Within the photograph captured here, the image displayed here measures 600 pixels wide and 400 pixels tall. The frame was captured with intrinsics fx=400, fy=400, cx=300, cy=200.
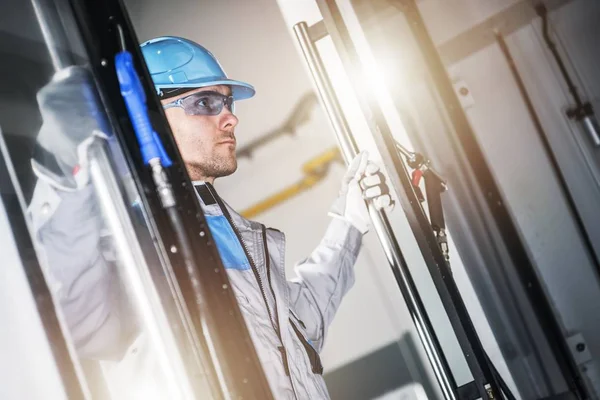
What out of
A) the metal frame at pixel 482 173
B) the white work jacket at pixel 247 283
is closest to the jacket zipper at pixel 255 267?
the white work jacket at pixel 247 283

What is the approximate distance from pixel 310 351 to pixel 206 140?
578mm

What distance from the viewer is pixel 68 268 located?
727 mm

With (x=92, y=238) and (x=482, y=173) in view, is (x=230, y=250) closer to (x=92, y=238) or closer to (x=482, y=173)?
(x=92, y=238)

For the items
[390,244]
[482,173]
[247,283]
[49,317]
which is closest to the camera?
[49,317]

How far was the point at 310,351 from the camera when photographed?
3.23 feet

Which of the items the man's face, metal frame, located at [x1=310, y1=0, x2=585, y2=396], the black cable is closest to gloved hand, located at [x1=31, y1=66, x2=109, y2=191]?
the man's face

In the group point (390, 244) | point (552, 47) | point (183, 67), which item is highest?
point (183, 67)

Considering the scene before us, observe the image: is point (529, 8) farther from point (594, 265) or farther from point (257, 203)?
point (257, 203)

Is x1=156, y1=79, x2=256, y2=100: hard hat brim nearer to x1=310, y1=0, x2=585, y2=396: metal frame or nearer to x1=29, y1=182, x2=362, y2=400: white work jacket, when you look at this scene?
x1=29, y1=182, x2=362, y2=400: white work jacket

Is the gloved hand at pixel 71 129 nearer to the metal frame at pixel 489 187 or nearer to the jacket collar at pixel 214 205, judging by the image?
the jacket collar at pixel 214 205

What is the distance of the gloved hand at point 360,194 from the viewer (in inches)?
41.6

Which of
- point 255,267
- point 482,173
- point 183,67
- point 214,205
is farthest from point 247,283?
point 482,173

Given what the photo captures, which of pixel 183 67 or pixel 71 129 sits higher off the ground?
pixel 183 67

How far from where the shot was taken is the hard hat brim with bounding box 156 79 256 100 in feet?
3.14
